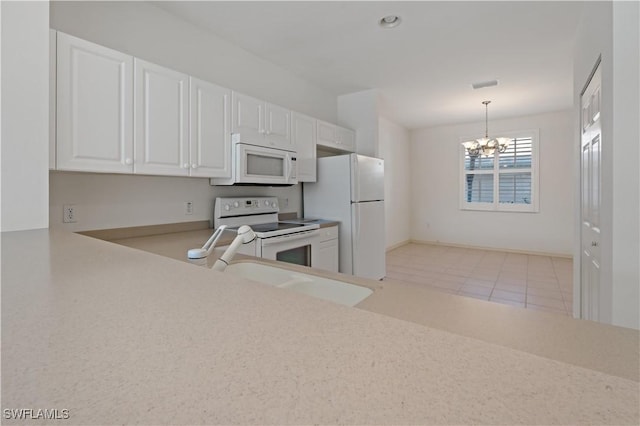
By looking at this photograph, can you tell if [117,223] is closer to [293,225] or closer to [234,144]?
[234,144]

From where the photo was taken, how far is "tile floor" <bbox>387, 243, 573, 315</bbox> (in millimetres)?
3449

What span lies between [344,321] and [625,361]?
51 cm

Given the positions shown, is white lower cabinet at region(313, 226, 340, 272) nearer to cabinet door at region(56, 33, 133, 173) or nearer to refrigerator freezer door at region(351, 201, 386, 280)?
refrigerator freezer door at region(351, 201, 386, 280)

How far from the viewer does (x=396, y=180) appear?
627cm

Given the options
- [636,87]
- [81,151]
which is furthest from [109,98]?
[636,87]

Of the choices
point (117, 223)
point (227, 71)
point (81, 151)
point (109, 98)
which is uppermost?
point (227, 71)

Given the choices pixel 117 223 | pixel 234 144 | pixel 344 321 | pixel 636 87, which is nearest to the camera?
pixel 344 321

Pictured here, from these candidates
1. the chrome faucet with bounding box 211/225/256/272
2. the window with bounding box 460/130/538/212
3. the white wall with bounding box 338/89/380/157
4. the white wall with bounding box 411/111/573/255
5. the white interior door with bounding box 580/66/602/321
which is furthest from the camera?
the window with bounding box 460/130/538/212

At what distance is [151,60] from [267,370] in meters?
2.73

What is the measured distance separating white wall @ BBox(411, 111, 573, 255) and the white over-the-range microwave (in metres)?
4.45

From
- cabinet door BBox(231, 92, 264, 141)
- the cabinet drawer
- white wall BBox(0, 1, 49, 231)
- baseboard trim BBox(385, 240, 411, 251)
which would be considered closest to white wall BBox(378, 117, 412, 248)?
baseboard trim BBox(385, 240, 411, 251)

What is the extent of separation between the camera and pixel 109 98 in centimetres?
180

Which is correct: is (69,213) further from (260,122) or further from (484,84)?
(484,84)

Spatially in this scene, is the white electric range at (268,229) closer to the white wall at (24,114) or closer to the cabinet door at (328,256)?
the cabinet door at (328,256)
